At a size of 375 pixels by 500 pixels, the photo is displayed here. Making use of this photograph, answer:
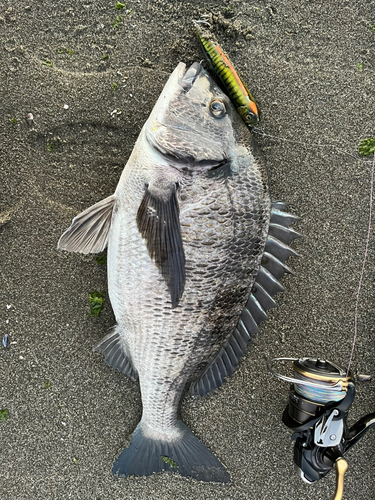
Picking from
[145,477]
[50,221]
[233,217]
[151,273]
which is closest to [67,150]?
[50,221]

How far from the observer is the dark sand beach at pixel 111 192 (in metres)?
1.68

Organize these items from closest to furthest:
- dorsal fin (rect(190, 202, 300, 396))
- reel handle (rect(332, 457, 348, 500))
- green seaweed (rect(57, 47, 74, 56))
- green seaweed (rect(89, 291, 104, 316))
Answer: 1. reel handle (rect(332, 457, 348, 500))
2. dorsal fin (rect(190, 202, 300, 396))
3. green seaweed (rect(57, 47, 74, 56))
4. green seaweed (rect(89, 291, 104, 316))

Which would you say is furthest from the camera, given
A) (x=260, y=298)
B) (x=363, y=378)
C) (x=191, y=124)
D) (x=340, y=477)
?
(x=363, y=378)

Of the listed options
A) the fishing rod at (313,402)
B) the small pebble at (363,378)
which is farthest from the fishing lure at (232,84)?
the small pebble at (363,378)

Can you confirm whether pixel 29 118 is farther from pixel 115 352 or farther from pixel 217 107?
pixel 115 352

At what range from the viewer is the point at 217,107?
138cm

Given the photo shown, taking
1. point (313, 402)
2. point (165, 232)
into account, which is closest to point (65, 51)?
point (165, 232)

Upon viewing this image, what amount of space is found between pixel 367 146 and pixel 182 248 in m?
1.18

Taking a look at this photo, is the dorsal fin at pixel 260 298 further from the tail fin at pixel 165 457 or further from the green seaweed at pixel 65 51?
the green seaweed at pixel 65 51

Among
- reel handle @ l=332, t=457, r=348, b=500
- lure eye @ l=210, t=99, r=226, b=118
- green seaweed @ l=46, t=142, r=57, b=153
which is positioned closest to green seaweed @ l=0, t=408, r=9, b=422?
green seaweed @ l=46, t=142, r=57, b=153

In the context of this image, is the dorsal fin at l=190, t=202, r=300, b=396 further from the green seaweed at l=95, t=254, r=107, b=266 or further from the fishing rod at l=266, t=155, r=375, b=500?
the green seaweed at l=95, t=254, r=107, b=266

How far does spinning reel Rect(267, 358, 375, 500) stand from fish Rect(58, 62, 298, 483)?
33cm

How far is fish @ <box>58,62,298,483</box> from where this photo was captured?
1.37m

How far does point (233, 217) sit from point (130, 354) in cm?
85
